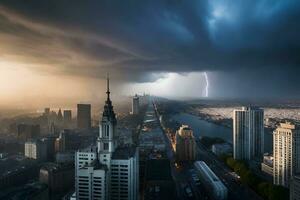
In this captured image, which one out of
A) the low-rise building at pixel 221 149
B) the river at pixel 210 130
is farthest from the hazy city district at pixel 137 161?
the river at pixel 210 130

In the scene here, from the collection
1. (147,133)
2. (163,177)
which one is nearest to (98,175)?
(163,177)

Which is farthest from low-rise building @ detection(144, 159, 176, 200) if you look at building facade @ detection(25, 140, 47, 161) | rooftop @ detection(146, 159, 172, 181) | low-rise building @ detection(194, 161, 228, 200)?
building facade @ detection(25, 140, 47, 161)

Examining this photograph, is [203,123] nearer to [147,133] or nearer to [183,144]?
[147,133]

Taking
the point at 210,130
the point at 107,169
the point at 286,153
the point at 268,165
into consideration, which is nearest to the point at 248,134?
the point at 268,165

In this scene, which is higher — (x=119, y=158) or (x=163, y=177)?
(x=119, y=158)

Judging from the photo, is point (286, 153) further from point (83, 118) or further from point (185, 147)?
point (83, 118)

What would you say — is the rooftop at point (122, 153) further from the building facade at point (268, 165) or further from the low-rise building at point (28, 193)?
the building facade at point (268, 165)
